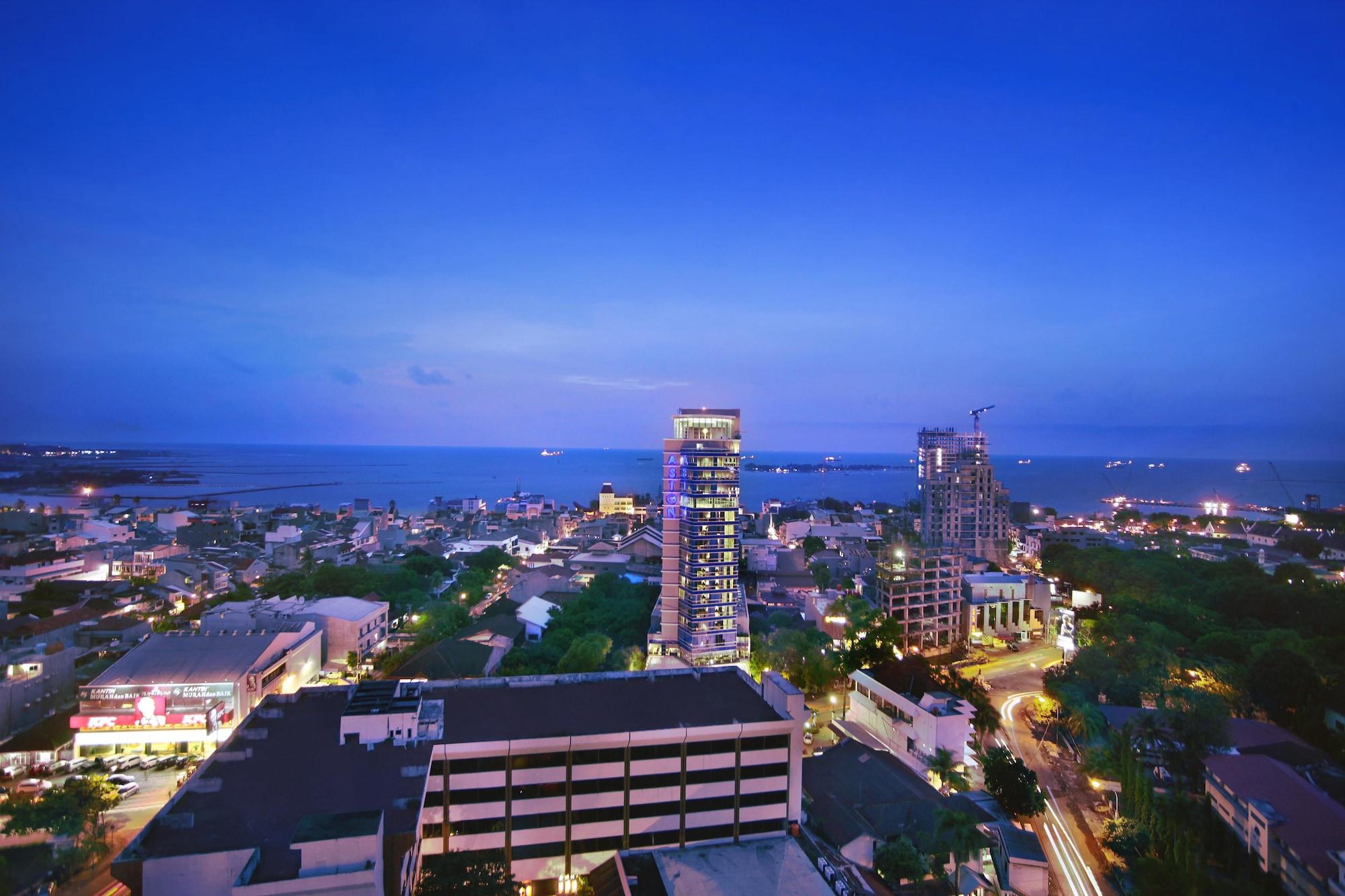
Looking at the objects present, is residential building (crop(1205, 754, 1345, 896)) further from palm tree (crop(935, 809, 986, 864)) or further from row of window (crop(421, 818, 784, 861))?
row of window (crop(421, 818, 784, 861))

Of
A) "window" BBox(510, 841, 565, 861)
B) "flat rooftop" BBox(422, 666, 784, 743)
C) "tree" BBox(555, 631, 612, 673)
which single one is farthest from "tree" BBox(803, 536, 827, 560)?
"window" BBox(510, 841, 565, 861)

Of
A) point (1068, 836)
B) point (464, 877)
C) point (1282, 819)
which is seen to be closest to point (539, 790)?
point (464, 877)

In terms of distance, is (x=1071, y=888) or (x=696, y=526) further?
(x=696, y=526)

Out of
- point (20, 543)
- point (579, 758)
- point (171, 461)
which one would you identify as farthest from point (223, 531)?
point (171, 461)

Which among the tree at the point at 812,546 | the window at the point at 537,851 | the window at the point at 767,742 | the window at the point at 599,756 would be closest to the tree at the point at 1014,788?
the window at the point at 767,742

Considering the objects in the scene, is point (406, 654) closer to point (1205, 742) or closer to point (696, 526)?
point (696, 526)

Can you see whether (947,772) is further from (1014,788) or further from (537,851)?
(537,851)
